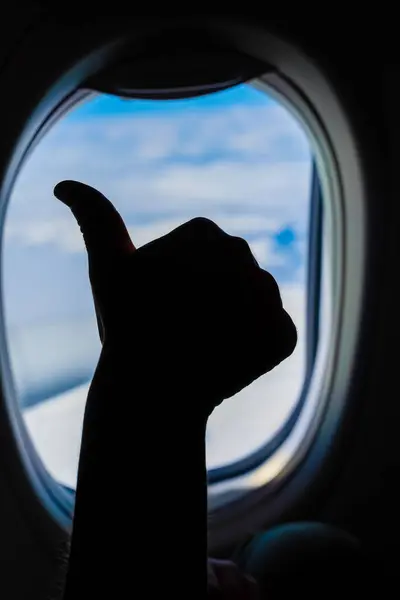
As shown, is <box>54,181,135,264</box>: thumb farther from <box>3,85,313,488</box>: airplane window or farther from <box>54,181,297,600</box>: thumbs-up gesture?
<box>3,85,313,488</box>: airplane window

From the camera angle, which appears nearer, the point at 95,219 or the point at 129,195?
the point at 95,219

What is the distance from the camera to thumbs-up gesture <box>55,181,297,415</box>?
31cm

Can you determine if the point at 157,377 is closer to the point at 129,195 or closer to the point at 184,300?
the point at 184,300

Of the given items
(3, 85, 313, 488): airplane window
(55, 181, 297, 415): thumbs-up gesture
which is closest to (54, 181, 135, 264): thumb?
(55, 181, 297, 415): thumbs-up gesture

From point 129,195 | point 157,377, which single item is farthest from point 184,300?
point 129,195

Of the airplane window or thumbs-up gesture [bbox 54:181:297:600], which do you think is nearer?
thumbs-up gesture [bbox 54:181:297:600]

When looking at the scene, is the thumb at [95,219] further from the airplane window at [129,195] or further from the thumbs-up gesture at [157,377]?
the airplane window at [129,195]

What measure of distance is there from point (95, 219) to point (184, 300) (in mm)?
59

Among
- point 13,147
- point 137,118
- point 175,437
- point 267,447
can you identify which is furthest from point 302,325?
point 175,437

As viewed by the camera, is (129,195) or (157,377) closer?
(157,377)

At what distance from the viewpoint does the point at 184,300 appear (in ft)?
1.01

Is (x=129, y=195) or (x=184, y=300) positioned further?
(x=129, y=195)

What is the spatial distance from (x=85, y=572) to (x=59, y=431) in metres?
0.96

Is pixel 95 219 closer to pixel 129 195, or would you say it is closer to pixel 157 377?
pixel 157 377
